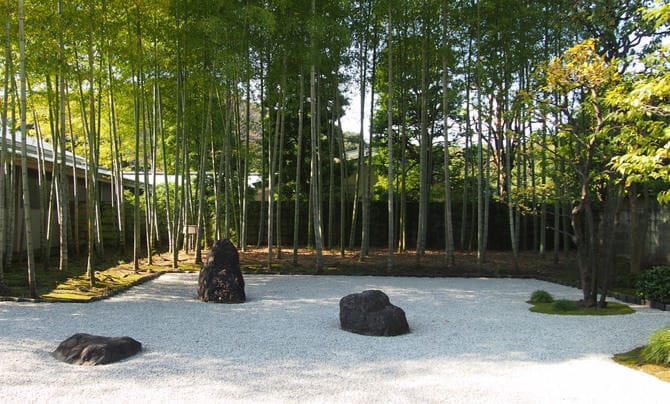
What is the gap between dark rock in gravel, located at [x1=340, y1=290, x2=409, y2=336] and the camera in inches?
179

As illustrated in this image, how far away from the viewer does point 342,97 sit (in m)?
12.4

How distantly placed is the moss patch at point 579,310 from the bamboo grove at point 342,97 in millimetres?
191

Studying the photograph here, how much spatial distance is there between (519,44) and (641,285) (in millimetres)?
4801

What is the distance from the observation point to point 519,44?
9.34m

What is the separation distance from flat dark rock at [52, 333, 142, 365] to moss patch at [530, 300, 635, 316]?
4.19m

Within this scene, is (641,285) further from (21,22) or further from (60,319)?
(21,22)

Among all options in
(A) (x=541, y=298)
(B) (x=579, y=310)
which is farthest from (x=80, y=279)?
(B) (x=579, y=310)

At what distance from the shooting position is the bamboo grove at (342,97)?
18.8 feet

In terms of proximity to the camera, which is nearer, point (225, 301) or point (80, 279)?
point (225, 301)

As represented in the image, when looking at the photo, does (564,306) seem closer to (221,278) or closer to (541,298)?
(541,298)

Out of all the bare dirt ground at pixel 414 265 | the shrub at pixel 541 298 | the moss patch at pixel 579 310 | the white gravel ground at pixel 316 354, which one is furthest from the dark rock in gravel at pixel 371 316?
the bare dirt ground at pixel 414 265

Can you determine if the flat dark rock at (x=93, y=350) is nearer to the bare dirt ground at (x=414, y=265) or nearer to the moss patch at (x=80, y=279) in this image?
the moss patch at (x=80, y=279)

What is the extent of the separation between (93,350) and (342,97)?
31.5ft

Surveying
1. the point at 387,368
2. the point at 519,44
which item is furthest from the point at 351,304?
the point at 519,44
